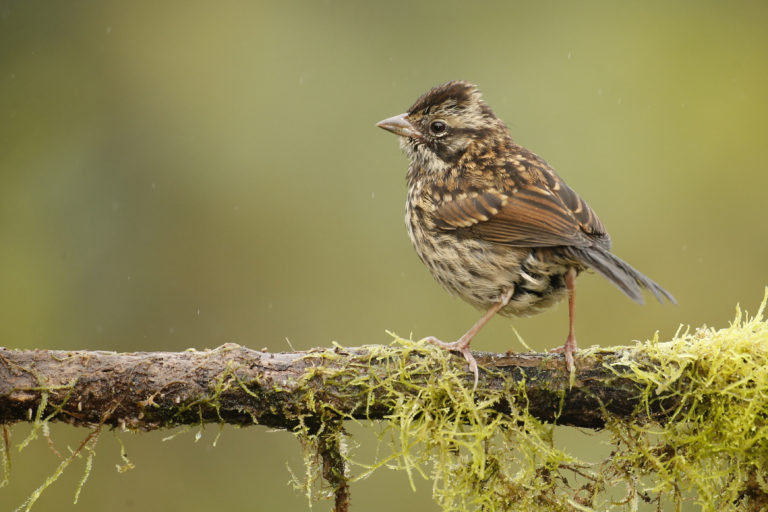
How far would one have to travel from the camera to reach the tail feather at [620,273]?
10.2ft

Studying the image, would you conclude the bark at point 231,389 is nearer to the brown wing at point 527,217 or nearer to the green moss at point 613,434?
the green moss at point 613,434

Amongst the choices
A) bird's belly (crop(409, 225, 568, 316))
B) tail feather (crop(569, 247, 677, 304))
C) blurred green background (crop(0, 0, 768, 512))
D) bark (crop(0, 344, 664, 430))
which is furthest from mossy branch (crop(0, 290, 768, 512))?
blurred green background (crop(0, 0, 768, 512))

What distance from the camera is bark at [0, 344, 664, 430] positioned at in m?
2.92

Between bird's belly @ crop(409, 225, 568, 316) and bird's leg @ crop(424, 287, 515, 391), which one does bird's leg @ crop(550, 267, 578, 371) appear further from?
bird's leg @ crop(424, 287, 515, 391)

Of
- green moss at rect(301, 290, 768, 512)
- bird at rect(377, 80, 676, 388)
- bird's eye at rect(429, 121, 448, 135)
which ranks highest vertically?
bird's eye at rect(429, 121, 448, 135)

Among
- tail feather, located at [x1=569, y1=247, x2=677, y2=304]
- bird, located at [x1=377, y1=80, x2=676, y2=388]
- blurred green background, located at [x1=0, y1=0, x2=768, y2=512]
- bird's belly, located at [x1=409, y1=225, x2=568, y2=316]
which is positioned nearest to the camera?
tail feather, located at [x1=569, y1=247, x2=677, y2=304]

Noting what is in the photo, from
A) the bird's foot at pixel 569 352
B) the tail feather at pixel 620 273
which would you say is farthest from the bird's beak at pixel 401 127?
the bird's foot at pixel 569 352

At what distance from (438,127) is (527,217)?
913mm

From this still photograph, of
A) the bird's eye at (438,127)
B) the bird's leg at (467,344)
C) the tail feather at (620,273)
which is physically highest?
the bird's eye at (438,127)

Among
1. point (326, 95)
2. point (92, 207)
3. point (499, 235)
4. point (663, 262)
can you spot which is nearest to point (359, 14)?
point (326, 95)

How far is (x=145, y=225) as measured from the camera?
7.62 m

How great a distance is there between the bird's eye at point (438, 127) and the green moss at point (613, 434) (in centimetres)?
152

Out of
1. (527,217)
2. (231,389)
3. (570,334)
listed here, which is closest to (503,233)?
(527,217)

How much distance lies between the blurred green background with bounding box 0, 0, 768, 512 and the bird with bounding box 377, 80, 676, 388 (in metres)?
2.96
